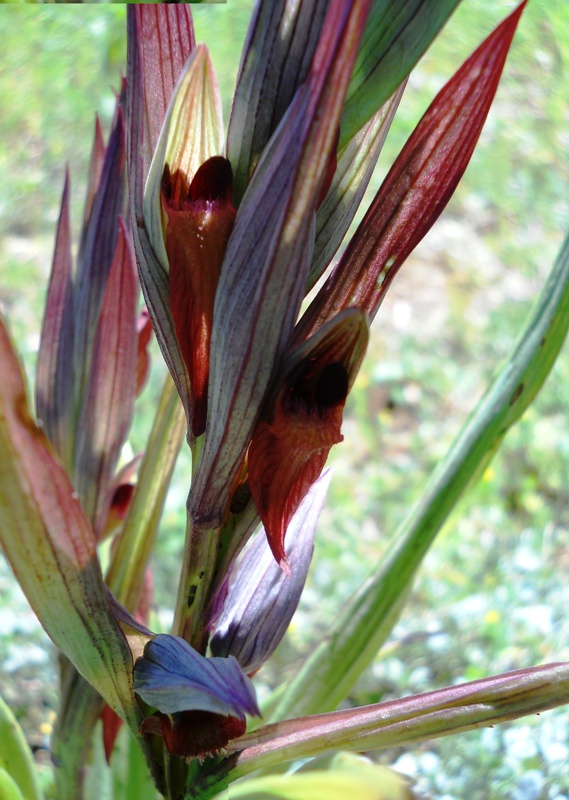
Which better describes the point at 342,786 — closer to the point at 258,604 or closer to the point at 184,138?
the point at 258,604

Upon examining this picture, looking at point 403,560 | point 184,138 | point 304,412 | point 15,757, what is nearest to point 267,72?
point 184,138

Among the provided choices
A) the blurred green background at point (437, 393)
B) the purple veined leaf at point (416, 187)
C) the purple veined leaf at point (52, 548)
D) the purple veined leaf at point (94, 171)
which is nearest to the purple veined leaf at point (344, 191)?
the purple veined leaf at point (416, 187)

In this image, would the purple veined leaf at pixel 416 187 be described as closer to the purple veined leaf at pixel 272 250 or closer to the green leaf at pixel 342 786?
the purple veined leaf at pixel 272 250

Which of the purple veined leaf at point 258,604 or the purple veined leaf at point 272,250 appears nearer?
the purple veined leaf at point 272,250

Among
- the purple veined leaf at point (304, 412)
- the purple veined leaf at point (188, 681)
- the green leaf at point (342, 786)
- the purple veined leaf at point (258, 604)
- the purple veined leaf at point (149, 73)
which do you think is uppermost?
the purple veined leaf at point (149, 73)

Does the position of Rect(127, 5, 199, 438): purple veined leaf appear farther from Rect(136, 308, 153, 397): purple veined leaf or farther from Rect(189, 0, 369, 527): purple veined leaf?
Rect(136, 308, 153, 397): purple veined leaf
